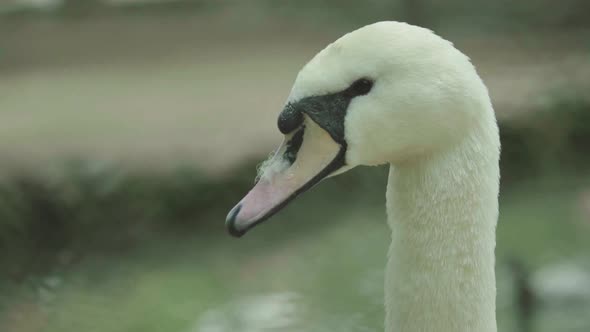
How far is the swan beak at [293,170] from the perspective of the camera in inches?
48.7

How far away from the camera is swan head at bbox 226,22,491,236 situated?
1.20 m

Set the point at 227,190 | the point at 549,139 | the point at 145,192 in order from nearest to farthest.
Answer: the point at 145,192 → the point at 227,190 → the point at 549,139

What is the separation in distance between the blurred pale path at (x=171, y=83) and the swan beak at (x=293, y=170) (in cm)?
248

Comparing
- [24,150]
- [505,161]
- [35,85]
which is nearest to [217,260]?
[24,150]

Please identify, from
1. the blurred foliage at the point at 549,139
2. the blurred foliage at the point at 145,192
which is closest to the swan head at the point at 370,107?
the blurred foliage at the point at 145,192

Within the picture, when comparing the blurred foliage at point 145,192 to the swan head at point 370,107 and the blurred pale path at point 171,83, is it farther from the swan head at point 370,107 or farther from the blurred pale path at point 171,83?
the swan head at point 370,107

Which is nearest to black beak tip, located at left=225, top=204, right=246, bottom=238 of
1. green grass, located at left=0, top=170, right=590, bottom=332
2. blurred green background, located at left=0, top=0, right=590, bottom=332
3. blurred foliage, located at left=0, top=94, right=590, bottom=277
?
blurred green background, located at left=0, top=0, right=590, bottom=332

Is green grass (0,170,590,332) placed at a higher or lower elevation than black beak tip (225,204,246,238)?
higher

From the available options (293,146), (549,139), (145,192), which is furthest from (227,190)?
(293,146)

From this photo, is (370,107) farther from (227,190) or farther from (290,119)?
(227,190)

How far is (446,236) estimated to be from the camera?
128cm

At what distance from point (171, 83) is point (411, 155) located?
3.95 metres

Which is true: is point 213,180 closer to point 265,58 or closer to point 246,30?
point 265,58

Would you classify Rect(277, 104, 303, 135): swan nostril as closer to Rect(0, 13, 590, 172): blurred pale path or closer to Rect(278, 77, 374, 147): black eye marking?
Rect(278, 77, 374, 147): black eye marking
